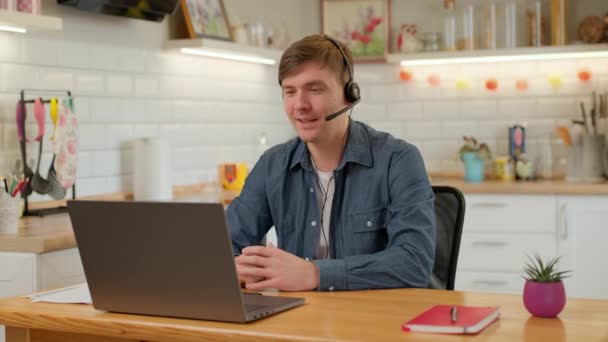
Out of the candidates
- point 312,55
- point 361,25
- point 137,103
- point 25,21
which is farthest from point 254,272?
point 361,25

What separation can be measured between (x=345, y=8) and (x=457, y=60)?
0.80 m

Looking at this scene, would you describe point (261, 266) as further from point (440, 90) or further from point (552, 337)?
point (440, 90)

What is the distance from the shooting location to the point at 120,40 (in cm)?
412

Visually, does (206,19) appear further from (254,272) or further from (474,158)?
(254,272)

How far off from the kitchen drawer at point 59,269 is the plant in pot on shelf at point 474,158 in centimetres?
265

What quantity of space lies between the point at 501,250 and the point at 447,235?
234 cm

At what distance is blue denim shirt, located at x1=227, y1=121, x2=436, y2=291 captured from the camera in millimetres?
2201

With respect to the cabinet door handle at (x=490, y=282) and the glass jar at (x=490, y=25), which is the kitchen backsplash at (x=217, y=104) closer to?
the glass jar at (x=490, y=25)

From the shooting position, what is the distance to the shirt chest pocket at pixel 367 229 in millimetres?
2418

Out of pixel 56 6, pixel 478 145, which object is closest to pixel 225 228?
pixel 56 6

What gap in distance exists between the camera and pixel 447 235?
2.50 meters

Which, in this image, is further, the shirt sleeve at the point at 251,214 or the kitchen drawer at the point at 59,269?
the kitchen drawer at the point at 59,269

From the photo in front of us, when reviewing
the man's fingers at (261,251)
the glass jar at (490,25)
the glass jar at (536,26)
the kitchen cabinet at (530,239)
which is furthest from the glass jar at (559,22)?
the man's fingers at (261,251)

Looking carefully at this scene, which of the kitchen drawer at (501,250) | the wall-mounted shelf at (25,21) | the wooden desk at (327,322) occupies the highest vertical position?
the wall-mounted shelf at (25,21)
